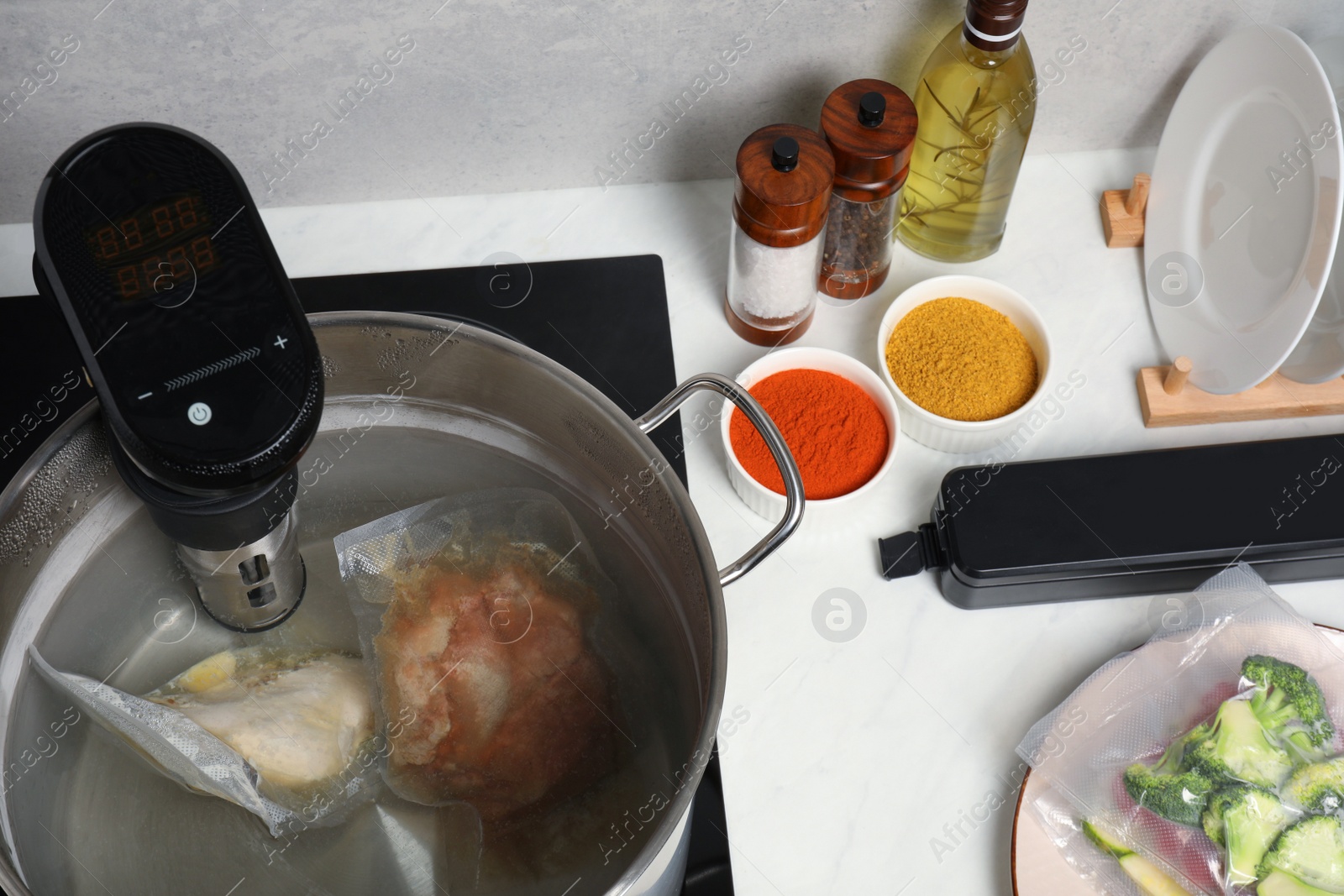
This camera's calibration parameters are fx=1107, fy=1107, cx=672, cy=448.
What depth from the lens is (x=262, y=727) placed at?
2.22 feet

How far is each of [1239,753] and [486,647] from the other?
1.55 ft

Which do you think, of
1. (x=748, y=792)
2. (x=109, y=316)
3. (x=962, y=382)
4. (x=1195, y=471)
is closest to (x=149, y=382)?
(x=109, y=316)

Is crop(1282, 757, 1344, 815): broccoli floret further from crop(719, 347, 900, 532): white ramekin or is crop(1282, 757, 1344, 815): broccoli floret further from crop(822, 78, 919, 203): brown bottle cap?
crop(822, 78, 919, 203): brown bottle cap

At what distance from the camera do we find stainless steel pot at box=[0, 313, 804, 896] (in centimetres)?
62

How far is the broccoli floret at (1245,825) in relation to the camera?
0.65 metres

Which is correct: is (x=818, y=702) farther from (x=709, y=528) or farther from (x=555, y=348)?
(x=555, y=348)

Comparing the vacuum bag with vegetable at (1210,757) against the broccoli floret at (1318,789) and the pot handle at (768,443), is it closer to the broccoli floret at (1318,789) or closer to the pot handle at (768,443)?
the broccoli floret at (1318,789)

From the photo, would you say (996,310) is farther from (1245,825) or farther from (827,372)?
(1245,825)

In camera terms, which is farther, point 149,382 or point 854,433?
point 854,433

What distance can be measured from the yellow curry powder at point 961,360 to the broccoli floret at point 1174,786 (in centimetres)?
26

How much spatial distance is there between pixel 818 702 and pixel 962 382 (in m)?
0.26

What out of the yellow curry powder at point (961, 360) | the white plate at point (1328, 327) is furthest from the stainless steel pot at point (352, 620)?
the white plate at point (1328, 327)

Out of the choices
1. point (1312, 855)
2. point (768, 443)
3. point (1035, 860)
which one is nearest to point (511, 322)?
point (768, 443)

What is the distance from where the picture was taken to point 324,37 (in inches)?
31.4
